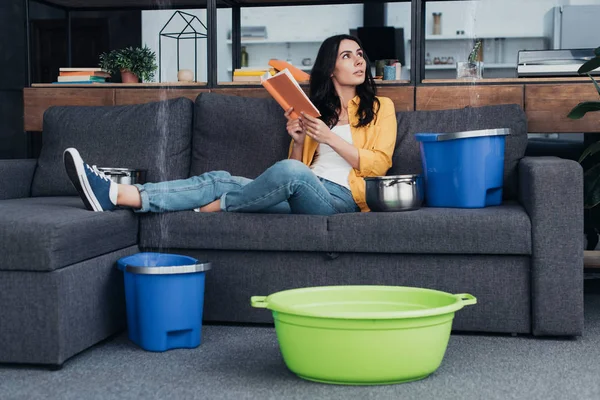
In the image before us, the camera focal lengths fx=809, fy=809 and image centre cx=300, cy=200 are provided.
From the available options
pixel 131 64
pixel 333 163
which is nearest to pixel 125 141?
pixel 131 64

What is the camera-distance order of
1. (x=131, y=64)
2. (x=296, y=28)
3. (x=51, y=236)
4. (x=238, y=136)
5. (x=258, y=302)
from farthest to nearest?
(x=296, y=28), (x=131, y=64), (x=238, y=136), (x=51, y=236), (x=258, y=302)

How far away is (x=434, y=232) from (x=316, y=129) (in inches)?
24.3

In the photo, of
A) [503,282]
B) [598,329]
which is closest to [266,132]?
[503,282]

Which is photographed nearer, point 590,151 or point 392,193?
point 392,193

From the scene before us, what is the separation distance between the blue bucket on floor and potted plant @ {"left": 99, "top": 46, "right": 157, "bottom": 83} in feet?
5.56

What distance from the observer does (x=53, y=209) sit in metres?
2.68

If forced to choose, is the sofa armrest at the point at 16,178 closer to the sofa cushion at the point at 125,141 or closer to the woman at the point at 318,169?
the sofa cushion at the point at 125,141

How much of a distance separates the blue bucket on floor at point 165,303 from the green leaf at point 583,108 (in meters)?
1.68

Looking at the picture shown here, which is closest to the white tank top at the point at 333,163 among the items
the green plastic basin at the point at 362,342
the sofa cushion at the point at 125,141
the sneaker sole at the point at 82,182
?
the sofa cushion at the point at 125,141

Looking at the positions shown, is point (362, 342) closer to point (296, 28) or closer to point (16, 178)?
point (16, 178)

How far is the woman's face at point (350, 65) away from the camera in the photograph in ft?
10.7

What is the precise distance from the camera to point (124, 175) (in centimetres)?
321

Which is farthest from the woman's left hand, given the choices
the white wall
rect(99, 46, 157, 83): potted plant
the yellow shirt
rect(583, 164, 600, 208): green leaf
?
the white wall

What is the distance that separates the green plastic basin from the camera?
2.03 meters
